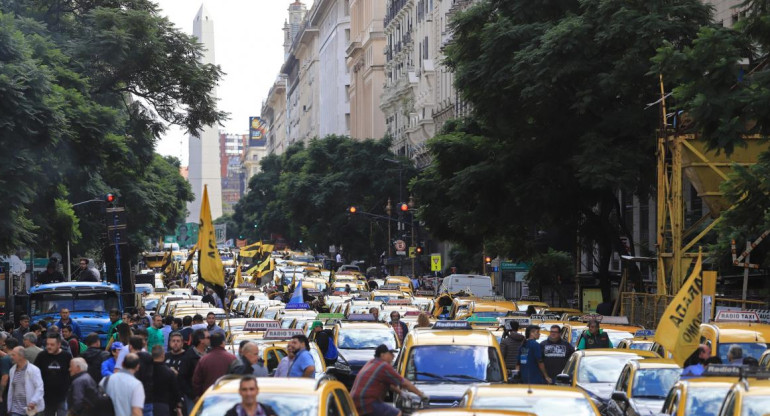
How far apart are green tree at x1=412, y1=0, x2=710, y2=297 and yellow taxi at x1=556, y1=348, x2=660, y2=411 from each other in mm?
16530

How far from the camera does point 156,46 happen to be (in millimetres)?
44281

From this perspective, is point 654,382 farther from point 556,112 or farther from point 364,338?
point 556,112

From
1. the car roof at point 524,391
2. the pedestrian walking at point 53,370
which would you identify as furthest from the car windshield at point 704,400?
the pedestrian walking at point 53,370

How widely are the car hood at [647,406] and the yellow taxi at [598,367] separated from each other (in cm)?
128

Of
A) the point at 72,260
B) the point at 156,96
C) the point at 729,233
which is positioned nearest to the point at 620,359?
the point at 729,233

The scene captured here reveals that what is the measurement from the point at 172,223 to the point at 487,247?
1379 inches

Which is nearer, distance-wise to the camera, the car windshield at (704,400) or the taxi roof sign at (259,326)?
the car windshield at (704,400)

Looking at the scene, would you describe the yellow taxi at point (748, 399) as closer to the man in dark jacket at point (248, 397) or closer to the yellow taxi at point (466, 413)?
the yellow taxi at point (466, 413)

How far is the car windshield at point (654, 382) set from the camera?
653 inches

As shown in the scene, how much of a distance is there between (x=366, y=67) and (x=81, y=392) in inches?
4370

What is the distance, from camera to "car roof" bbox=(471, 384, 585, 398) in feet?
39.5

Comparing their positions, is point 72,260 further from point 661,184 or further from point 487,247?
point 661,184

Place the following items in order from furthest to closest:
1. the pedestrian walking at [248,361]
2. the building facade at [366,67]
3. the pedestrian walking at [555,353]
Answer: the building facade at [366,67]
the pedestrian walking at [555,353]
the pedestrian walking at [248,361]

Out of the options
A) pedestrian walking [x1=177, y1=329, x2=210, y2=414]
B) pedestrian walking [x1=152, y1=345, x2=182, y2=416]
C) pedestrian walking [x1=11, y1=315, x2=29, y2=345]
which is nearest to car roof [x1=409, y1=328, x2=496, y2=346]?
pedestrian walking [x1=177, y1=329, x2=210, y2=414]
